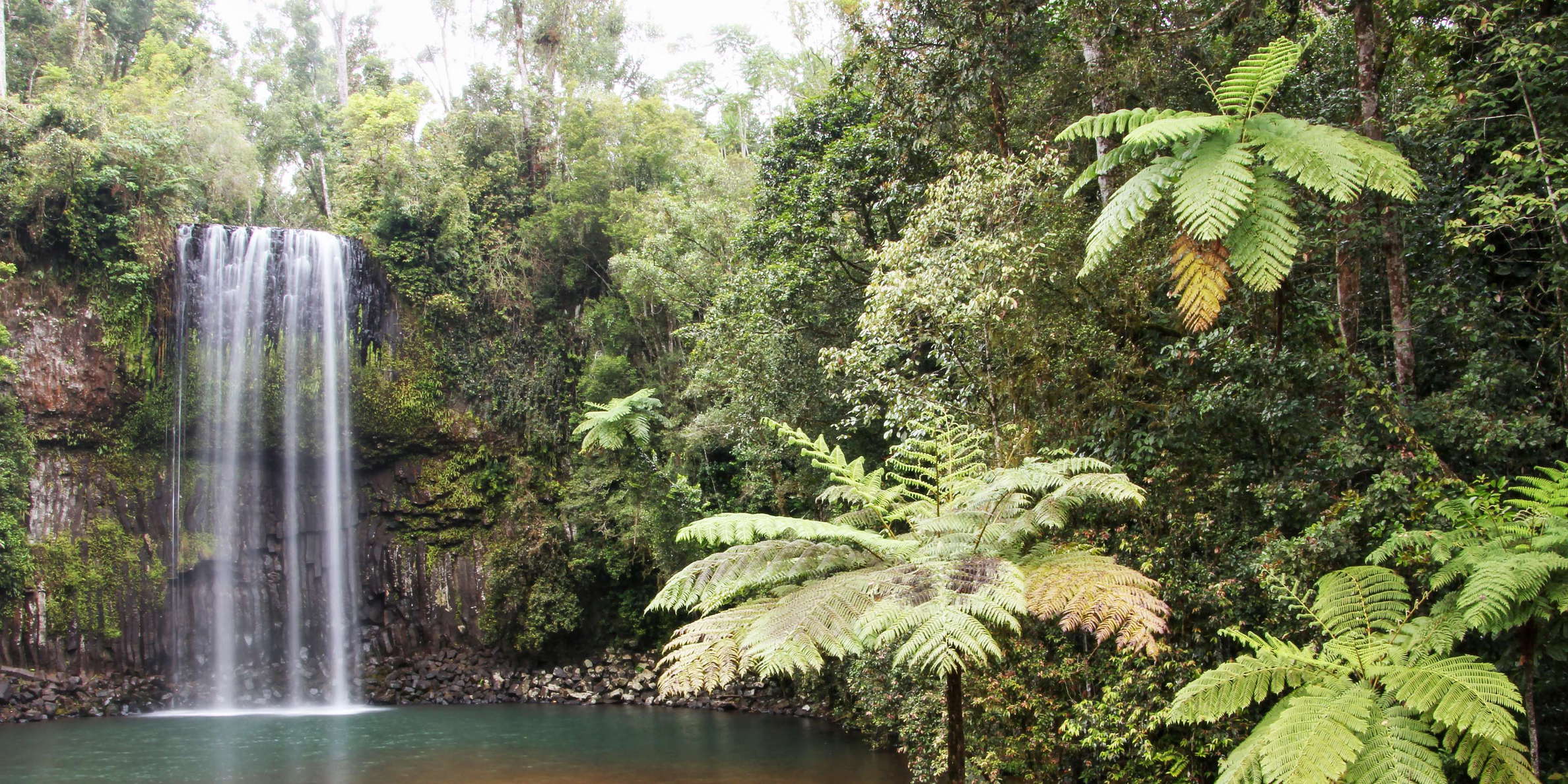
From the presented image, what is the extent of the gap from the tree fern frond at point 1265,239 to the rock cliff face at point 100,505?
1633 centimetres

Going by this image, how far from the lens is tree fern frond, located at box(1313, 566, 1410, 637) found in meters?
4.32

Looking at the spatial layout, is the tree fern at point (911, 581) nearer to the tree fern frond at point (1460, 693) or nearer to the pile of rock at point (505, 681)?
the tree fern frond at point (1460, 693)

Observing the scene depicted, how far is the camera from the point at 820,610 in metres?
4.14

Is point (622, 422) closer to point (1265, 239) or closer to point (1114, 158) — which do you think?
point (1114, 158)

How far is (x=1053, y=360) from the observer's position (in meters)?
Answer: 7.35

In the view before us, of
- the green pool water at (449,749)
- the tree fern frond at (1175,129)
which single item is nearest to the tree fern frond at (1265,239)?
the tree fern frond at (1175,129)

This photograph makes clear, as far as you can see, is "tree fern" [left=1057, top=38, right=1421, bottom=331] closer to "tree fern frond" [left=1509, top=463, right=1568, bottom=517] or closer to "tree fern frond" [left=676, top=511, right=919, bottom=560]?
"tree fern frond" [left=1509, top=463, right=1568, bottom=517]

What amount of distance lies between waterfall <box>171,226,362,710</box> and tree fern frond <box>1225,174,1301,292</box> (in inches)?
660

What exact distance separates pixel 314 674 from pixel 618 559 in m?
5.81

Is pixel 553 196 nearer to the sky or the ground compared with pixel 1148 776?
nearer to the sky

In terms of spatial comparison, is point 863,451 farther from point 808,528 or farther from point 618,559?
point 808,528

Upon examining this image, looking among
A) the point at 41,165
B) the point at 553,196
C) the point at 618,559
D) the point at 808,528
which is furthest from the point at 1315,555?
the point at 41,165

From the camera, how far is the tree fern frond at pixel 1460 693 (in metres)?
3.51

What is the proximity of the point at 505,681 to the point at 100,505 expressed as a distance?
24.8 feet
